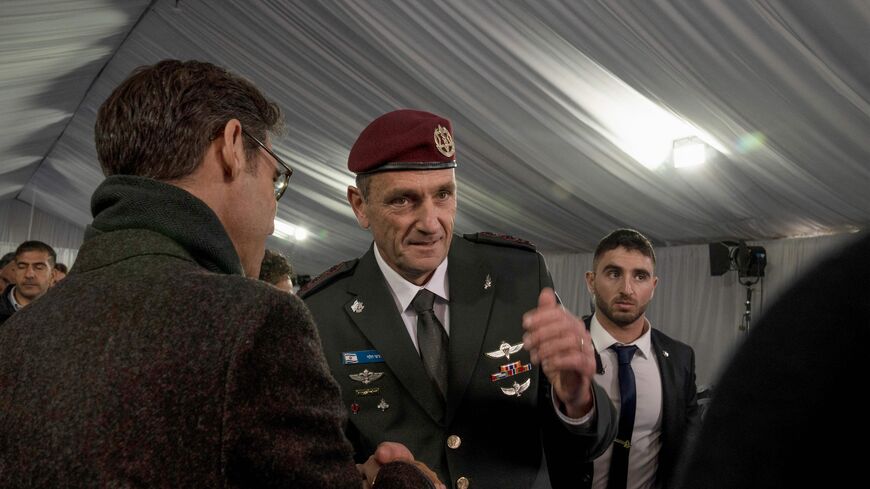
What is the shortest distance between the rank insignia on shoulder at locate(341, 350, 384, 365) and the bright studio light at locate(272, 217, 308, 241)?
35.0 ft

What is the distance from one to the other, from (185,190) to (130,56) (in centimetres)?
842

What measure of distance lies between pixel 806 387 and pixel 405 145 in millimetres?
1220

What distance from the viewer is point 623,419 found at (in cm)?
225

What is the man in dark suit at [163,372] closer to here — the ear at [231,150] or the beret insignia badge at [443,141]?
the ear at [231,150]

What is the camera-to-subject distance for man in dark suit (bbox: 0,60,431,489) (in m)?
0.80

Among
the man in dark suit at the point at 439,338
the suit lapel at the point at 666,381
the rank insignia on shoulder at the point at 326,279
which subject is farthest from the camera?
the suit lapel at the point at 666,381

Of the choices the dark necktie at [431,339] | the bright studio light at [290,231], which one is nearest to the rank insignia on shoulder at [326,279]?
the dark necktie at [431,339]

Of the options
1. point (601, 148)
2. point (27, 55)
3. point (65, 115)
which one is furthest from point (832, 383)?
point (65, 115)

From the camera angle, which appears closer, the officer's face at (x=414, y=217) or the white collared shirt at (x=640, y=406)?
the officer's face at (x=414, y=217)

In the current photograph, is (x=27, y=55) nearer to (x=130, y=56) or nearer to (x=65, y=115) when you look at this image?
(x=130, y=56)

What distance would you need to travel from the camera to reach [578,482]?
203 cm

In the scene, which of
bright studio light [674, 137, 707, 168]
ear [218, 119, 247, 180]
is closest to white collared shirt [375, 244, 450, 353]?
ear [218, 119, 247, 180]

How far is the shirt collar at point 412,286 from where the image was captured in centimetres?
151

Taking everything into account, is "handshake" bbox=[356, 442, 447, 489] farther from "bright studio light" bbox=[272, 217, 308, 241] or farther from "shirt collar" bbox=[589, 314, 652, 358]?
"bright studio light" bbox=[272, 217, 308, 241]
